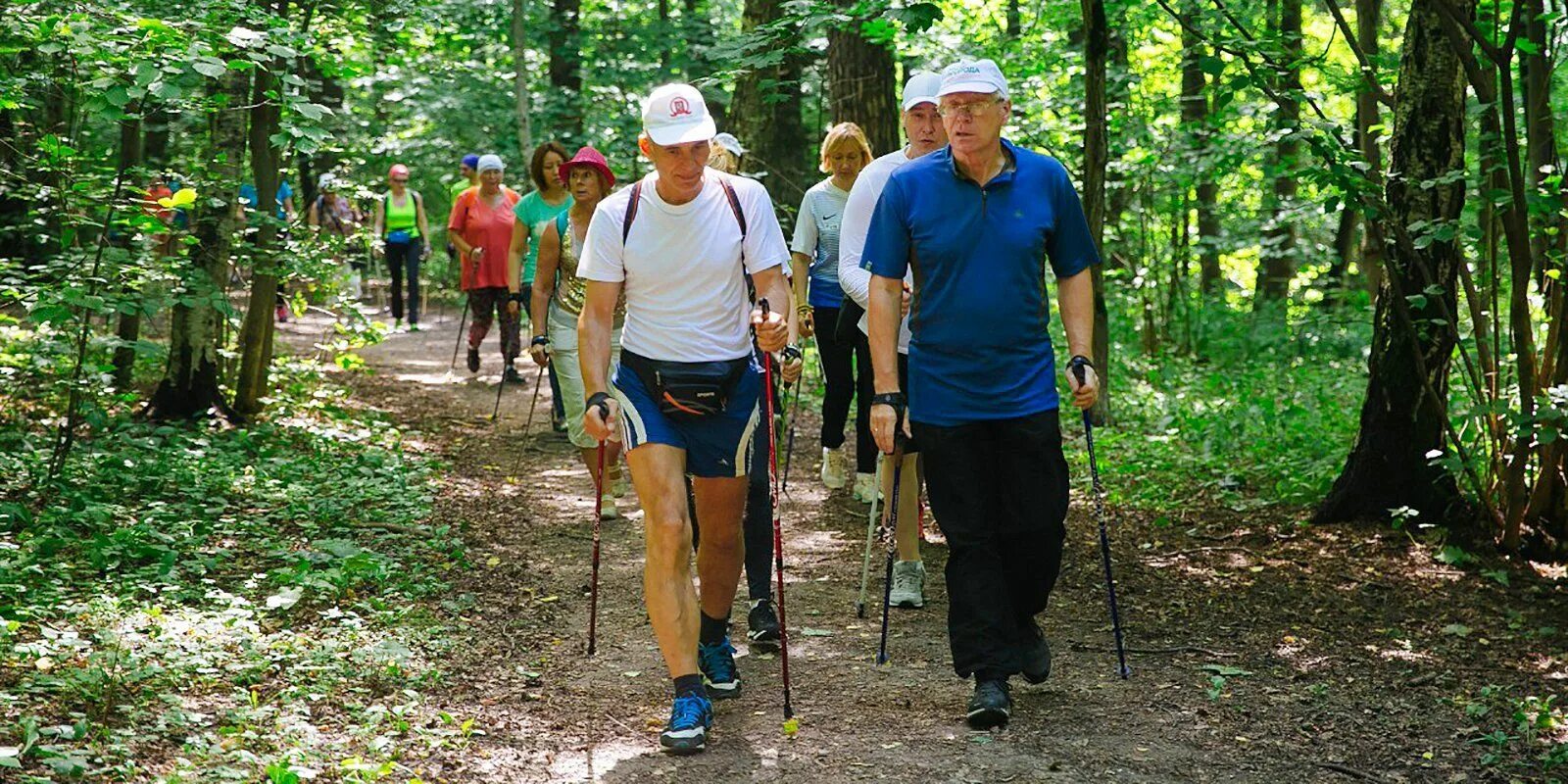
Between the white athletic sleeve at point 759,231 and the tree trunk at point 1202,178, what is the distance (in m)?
7.64

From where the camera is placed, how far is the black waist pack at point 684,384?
17.1 ft

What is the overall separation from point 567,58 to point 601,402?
16857mm

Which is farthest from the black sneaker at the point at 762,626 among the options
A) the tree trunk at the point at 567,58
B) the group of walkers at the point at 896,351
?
the tree trunk at the point at 567,58

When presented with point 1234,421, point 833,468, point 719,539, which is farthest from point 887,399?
point 1234,421

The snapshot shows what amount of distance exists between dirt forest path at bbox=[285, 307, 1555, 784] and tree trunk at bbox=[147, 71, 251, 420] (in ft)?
8.20

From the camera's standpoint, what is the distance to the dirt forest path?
16.1 feet

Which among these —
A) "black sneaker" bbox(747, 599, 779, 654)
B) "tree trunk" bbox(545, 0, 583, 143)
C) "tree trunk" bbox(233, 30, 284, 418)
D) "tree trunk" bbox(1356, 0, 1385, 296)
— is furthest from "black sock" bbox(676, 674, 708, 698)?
"tree trunk" bbox(545, 0, 583, 143)

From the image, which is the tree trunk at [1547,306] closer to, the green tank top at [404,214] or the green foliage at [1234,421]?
the green foliage at [1234,421]

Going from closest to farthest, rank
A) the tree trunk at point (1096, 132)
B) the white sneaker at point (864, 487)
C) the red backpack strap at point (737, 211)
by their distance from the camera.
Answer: the red backpack strap at point (737, 211), the white sneaker at point (864, 487), the tree trunk at point (1096, 132)

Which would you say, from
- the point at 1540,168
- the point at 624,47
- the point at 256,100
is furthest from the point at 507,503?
the point at 624,47

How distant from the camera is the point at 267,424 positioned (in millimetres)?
10570

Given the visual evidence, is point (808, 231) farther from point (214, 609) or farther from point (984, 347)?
point (214, 609)

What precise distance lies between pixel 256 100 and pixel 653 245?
6.57m

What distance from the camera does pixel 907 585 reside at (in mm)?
6898
